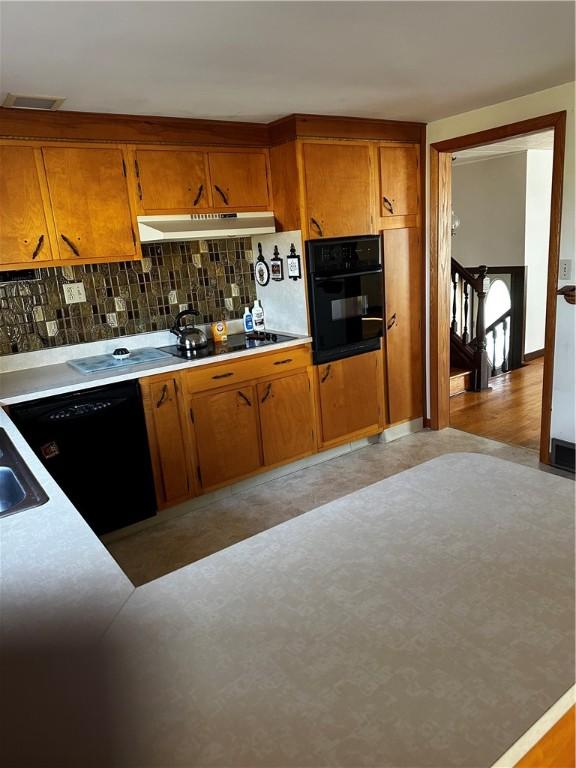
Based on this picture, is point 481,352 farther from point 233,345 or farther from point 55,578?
point 55,578

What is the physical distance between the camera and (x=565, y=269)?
3.22m

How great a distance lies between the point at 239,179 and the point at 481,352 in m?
2.94

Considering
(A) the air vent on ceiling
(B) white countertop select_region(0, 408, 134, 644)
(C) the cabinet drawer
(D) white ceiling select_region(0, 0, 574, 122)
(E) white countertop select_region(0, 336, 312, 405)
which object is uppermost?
(A) the air vent on ceiling

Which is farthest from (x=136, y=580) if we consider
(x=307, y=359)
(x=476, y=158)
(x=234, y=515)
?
(x=476, y=158)

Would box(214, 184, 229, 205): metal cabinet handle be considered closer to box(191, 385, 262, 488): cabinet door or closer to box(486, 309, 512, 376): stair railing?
box(191, 385, 262, 488): cabinet door

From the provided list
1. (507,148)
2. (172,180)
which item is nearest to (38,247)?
(172,180)

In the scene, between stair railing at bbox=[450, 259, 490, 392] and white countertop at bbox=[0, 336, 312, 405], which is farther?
stair railing at bbox=[450, 259, 490, 392]

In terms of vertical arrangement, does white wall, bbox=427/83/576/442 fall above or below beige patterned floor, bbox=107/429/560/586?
above

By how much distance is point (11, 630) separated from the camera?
97cm

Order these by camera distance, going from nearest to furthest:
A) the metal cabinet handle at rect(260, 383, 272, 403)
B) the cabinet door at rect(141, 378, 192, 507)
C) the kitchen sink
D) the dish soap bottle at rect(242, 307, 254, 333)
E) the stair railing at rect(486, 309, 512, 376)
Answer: the kitchen sink < the cabinet door at rect(141, 378, 192, 507) < the metal cabinet handle at rect(260, 383, 272, 403) < the dish soap bottle at rect(242, 307, 254, 333) < the stair railing at rect(486, 309, 512, 376)

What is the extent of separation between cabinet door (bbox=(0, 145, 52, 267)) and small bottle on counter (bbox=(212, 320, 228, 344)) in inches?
46.6

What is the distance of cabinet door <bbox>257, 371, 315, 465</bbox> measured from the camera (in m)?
3.59

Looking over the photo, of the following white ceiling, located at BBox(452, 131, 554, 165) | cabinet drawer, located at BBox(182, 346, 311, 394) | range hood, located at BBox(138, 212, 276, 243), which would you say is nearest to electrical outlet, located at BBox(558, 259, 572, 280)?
cabinet drawer, located at BBox(182, 346, 311, 394)

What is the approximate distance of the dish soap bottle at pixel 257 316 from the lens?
4002mm
